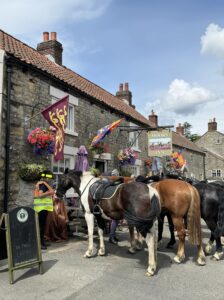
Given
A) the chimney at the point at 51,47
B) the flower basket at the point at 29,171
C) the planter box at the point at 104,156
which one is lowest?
the flower basket at the point at 29,171

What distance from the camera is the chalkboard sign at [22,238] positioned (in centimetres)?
500

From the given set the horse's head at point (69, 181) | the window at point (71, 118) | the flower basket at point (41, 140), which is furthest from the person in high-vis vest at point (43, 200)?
the window at point (71, 118)

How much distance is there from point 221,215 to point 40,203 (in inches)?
162

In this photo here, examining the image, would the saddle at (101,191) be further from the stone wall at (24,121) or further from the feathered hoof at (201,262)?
the stone wall at (24,121)

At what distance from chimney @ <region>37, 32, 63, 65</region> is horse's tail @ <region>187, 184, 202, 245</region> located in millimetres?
10512

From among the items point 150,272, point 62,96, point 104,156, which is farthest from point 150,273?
point 104,156

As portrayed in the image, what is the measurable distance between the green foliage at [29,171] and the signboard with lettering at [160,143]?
26.5 feet

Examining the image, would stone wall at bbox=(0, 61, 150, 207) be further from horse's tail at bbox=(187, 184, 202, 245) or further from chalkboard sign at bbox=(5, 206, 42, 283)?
horse's tail at bbox=(187, 184, 202, 245)

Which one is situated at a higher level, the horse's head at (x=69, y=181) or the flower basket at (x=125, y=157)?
the flower basket at (x=125, y=157)

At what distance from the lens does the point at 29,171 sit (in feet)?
27.9

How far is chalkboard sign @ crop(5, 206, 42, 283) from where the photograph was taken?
500 centimetres

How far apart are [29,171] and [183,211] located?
15.0 ft

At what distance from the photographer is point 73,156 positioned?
11.3 meters

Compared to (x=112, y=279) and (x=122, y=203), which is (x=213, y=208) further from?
(x=112, y=279)
